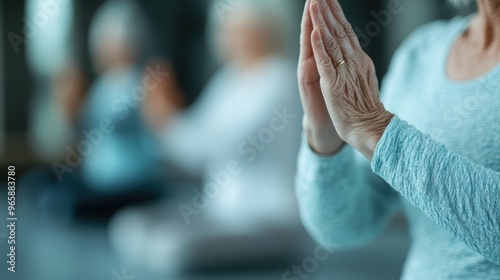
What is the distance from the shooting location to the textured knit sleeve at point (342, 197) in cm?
79

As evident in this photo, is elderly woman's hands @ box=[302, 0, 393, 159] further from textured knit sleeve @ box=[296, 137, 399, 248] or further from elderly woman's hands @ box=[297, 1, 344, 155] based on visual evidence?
textured knit sleeve @ box=[296, 137, 399, 248]

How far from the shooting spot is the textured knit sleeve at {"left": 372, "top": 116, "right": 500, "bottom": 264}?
57 cm

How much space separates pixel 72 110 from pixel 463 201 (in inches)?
155

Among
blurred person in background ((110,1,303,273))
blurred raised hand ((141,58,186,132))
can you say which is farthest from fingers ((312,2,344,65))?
blurred raised hand ((141,58,186,132))

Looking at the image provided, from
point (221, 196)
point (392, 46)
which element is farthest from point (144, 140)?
point (392, 46)

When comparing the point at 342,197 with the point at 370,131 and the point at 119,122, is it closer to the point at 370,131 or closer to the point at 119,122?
the point at 370,131

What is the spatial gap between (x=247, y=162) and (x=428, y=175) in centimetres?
137

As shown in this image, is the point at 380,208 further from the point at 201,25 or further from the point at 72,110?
the point at 201,25

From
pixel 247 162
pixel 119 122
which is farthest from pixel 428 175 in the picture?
pixel 119 122

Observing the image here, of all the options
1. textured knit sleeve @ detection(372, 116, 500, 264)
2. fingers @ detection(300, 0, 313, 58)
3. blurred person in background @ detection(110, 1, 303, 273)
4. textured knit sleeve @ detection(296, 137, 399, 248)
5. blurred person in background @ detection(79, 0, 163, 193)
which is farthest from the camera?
blurred person in background @ detection(79, 0, 163, 193)

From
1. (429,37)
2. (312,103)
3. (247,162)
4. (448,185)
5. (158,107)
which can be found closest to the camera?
(448,185)

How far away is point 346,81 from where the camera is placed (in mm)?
633

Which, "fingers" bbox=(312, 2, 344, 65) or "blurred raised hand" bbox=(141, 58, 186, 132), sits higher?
"fingers" bbox=(312, 2, 344, 65)

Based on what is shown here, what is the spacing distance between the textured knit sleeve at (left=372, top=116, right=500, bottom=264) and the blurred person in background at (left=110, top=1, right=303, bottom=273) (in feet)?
3.93
